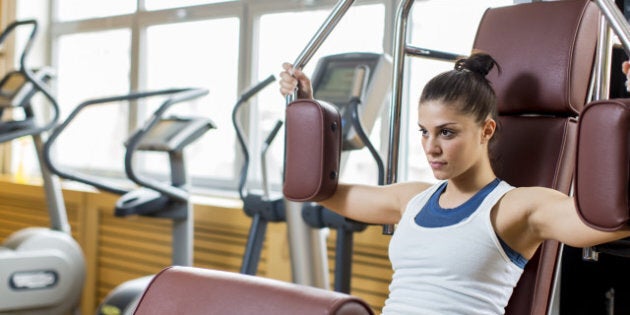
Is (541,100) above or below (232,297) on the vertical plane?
above

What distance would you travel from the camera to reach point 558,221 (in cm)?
151

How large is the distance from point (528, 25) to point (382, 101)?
3.31 feet

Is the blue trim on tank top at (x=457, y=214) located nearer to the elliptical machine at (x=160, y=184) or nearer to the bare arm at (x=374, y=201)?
the bare arm at (x=374, y=201)

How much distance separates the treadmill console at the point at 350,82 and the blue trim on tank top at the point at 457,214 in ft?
3.24

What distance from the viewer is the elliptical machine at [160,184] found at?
3.34 meters

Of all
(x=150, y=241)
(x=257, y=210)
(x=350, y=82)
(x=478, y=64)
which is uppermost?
(x=478, y=64)

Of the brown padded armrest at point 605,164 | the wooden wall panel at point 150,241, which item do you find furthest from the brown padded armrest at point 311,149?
the wooden wall panel at point 150,241

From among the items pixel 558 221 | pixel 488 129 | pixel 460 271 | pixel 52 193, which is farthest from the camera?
pixel 52 193

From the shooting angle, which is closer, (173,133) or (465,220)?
(465,220)

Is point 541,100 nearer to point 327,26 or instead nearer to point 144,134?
point 327,26

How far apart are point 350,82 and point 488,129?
46.2 inches

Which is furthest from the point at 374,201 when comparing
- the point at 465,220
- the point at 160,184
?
the point at 160,184

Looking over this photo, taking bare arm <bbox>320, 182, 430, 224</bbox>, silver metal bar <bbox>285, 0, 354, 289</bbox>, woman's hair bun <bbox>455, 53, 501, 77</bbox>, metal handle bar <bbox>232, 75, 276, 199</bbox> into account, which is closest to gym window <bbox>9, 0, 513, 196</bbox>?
metal handle bar <bbox>232, 75, 276, 199</bbox>

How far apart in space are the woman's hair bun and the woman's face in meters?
0.17
